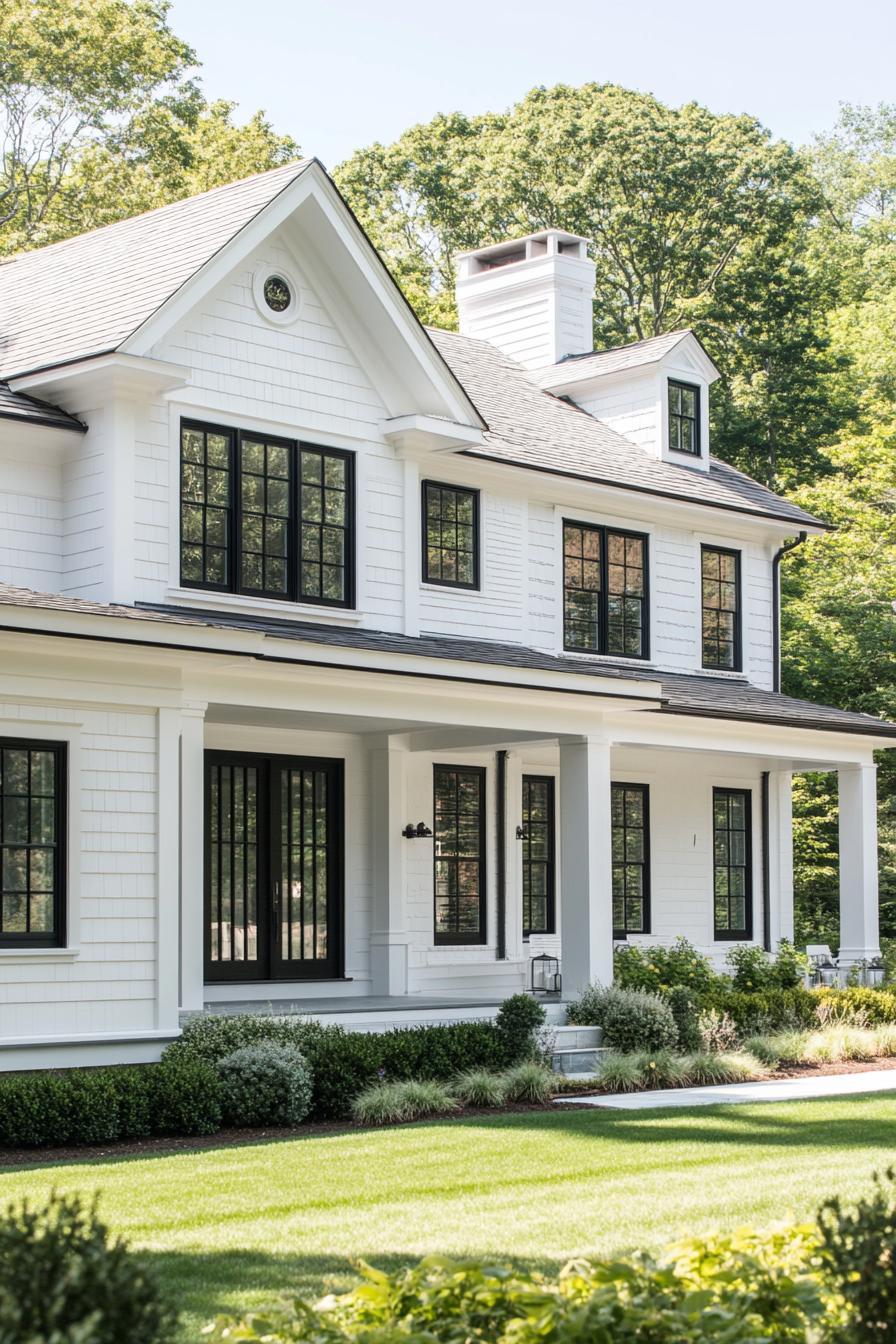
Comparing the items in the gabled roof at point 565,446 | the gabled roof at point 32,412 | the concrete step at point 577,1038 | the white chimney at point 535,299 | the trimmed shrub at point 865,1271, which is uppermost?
the white chimney at point 535,299

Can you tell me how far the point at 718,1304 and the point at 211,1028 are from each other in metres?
9.72

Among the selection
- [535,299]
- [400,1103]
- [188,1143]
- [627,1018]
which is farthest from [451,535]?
[188,1143]

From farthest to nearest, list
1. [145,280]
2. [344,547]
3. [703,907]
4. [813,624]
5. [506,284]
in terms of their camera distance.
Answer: [813,624], [506,284], [703,907], [344,547], [145,280]

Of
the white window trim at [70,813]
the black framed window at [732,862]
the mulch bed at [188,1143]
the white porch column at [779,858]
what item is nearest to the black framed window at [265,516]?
the white window trim at [70,813]

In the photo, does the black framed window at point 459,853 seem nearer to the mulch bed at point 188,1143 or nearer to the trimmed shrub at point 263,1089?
the mulch bed at point 188,1143

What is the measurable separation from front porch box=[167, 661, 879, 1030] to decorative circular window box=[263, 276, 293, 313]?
14.5 feet

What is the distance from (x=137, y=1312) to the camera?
15.3 ft

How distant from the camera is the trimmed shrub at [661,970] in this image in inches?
810

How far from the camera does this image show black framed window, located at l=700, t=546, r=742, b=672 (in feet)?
82.0

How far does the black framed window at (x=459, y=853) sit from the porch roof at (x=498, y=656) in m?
1.88

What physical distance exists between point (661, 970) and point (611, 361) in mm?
9746

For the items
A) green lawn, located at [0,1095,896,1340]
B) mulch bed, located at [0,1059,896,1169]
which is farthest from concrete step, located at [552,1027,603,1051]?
green lawn, located at [0,1095,896,1340]

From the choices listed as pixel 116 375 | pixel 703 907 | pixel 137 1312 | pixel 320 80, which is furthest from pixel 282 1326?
pixel 320 80

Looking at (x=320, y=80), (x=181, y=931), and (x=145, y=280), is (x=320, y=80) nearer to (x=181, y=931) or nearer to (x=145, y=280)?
(x=145, y=280)
